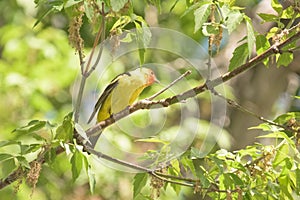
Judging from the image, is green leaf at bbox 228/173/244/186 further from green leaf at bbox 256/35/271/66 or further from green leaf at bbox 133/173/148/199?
green leaf at bbox 256/35/271/66

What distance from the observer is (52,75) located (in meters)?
3.29

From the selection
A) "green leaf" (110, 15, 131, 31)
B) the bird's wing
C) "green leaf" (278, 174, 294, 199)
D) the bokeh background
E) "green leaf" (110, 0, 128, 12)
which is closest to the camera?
"green leaf" (110, 0, 128, 12)

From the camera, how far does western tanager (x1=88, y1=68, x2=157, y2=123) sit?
1901 millimetres

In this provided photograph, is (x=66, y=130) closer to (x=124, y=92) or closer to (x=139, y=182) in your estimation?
(x=139, y=182)

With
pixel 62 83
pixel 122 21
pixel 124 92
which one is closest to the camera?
pixel 122 21

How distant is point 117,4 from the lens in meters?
1.40

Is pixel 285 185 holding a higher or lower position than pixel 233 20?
lower

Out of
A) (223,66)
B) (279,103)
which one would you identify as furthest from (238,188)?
(279,103)

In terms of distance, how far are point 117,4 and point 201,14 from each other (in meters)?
0.19

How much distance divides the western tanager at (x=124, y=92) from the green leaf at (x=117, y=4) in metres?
0.48

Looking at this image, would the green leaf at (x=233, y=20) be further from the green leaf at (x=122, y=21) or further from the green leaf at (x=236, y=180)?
the green leaf at (x=236, y=180)

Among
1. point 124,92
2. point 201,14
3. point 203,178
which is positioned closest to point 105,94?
point 124,92

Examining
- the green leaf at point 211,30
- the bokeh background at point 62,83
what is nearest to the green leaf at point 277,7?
the green leaf at point 211,30

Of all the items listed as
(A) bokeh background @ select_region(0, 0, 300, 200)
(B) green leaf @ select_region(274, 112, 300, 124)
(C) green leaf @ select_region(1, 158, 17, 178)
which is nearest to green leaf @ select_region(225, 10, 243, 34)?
(B) green leaf @ select_region(274, 112, 300, 124)
